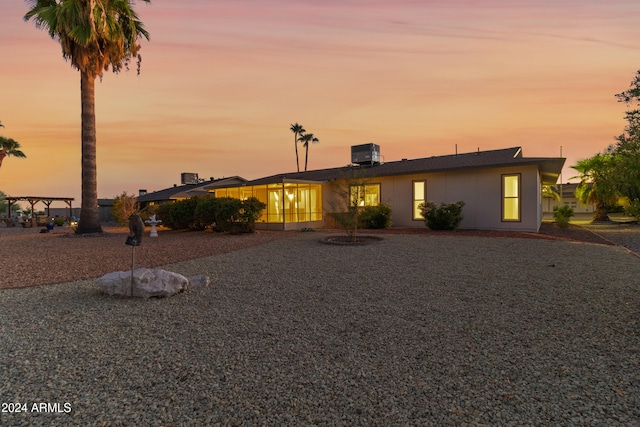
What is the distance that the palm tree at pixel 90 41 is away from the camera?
14.9 meters

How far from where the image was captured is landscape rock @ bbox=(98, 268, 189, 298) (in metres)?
5.47

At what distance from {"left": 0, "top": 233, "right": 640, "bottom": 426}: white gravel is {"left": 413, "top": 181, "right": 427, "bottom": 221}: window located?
11.8 m

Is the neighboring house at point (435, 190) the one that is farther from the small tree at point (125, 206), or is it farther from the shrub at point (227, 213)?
the small tree at point (125, 206)

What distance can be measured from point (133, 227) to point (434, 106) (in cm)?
1653

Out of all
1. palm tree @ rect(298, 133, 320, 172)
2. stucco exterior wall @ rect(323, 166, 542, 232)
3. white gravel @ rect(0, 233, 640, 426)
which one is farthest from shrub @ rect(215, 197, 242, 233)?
palm tree @ rect(298, 133, 320, 172)

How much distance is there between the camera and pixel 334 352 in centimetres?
342

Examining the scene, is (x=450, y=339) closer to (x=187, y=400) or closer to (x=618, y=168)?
(x=187, y=400)

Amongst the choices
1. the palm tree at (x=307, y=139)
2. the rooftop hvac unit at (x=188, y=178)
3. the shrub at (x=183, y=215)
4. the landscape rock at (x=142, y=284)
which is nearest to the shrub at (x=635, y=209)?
the landscape rock at (x=142, y=284)

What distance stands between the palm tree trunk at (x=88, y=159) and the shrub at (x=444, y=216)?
54.8 ft

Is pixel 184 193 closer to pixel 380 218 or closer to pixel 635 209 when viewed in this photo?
pixel 380 218

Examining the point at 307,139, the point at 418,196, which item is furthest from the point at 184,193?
the point at 307,139

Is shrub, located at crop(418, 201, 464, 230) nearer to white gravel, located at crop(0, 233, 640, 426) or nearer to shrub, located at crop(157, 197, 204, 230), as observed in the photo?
white gravel, located at crop(0, 233, 640, 426)

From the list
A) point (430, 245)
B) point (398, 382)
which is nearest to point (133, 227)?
point (398, 382)

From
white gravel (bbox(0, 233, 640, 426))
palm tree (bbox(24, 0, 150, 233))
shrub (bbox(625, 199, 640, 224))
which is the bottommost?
white gravel (bbox(0, 233, 640, 426))
